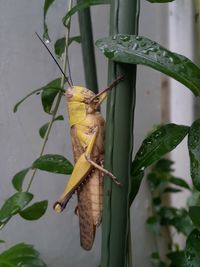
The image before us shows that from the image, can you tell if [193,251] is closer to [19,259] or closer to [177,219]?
[19,259]

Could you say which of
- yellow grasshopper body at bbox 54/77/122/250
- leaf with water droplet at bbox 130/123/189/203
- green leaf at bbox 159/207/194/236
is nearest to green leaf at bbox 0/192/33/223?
yellow grasshopper body at bbox 54/77/122/250

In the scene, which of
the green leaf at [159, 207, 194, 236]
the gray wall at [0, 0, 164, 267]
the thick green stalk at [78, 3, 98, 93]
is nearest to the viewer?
the thick green stalk at [78, 3, 98, 93]

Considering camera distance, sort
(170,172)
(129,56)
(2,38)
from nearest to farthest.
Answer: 1. (129,56)
2. (2,38)
3. (170,172)

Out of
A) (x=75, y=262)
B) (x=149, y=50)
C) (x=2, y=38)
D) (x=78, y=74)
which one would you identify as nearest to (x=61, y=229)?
(x=75, y=262)

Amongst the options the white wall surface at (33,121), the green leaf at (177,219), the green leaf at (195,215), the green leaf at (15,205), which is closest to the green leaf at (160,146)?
the green leaf at (195,215)

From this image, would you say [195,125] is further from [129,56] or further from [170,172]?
[170,172]

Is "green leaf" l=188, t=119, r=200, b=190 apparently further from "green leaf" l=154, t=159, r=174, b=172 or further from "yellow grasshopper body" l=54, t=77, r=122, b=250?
"green leaf" l=154, t=159, r=174, b=172

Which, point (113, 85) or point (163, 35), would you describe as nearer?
point (113, 85)
